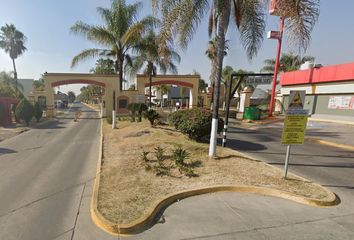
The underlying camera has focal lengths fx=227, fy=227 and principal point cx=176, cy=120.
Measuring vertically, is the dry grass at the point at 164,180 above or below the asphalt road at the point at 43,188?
above

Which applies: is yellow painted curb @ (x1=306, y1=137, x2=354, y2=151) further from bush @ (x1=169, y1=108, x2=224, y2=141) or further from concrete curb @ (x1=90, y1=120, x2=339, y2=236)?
concrete curb @ (x1=90, y1=120, x2=339, y2=236)

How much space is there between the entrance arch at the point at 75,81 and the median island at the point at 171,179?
22355 mm

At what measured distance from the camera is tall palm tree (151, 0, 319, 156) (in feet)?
22.5

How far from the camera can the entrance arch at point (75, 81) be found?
28203 mm

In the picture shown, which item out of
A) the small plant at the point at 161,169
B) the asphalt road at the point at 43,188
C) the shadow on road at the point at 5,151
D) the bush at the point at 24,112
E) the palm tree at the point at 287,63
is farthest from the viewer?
the palm tree at the point at 287,63

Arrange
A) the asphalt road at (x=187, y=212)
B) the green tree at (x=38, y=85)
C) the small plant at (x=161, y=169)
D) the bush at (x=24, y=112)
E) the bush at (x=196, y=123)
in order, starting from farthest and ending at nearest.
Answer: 1. the green tree at (x=38, y=85)
2. the bush at (x=24, y=112)
3. the bush at (x=196, y=123)
4. the small plant at (x=161, y=169)
5. the asphalt road at (x=187, y=212)

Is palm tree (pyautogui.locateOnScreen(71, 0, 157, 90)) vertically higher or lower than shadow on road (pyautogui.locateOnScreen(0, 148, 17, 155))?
higher

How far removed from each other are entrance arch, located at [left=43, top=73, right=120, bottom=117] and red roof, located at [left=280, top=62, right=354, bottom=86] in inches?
814

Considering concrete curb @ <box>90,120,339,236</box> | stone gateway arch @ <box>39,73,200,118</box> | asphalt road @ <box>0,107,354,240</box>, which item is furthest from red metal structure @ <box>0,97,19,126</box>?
concrete curb @ <box>90,120,339,236</box>

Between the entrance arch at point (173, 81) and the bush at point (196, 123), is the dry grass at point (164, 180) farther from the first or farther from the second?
the entrance arch at point (173, 81)

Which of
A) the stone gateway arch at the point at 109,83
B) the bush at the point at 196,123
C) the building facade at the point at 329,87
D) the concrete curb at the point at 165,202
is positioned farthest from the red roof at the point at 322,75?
the concrete curb at the point at 165,202

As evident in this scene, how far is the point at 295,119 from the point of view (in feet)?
19.4

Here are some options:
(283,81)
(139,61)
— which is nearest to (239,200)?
(139,61)

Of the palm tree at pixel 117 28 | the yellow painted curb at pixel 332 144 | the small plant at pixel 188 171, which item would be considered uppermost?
the palm tree at pixel 117 28
